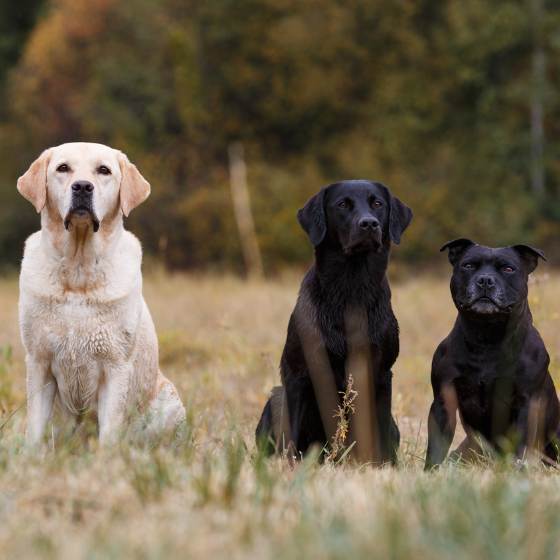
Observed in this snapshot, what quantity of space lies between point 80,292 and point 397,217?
1690 millimetres

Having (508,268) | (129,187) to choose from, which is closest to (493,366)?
(508,268)

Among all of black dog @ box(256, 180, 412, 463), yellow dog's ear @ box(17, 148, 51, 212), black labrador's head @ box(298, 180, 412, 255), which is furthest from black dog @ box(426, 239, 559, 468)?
yellow dog's ear @ box(17, 148, 51, 212)

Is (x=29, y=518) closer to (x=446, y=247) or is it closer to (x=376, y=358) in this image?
(x=376, y=358)

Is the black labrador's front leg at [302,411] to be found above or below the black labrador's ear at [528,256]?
below

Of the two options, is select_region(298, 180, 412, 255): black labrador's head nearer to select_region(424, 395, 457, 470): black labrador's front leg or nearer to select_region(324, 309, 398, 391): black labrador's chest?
select_region(324, 309, 398, 391): black labrador's chest

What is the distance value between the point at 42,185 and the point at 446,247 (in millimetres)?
2116

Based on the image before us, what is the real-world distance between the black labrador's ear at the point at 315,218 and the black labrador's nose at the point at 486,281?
840 mm

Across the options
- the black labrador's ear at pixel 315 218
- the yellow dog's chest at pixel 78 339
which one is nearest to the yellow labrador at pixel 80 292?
the yellow dog's chest at pixel 78 339

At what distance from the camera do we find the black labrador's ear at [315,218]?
5469 millimetres

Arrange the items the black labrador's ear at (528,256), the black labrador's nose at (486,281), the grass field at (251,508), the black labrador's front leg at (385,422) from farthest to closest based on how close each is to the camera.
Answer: the black labrador's ear at (528,256)
the black labrador's front leg at (385,422)
the black labrador's nose at (486,281)
the grass field at (251,508)

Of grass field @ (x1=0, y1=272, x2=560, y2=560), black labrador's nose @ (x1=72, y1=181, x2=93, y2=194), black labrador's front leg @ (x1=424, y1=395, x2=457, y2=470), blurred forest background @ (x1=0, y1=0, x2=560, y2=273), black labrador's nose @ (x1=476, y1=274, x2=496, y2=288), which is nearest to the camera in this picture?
grass field @ (x1=0, y1=272, x2=560, y2=560)

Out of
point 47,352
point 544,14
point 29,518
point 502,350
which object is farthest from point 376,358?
point 544,14

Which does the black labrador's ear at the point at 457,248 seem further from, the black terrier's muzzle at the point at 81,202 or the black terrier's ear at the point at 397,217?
the black terrier's muzzle at the point at 81,202

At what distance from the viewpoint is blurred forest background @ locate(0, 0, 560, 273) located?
2203 centimetres
